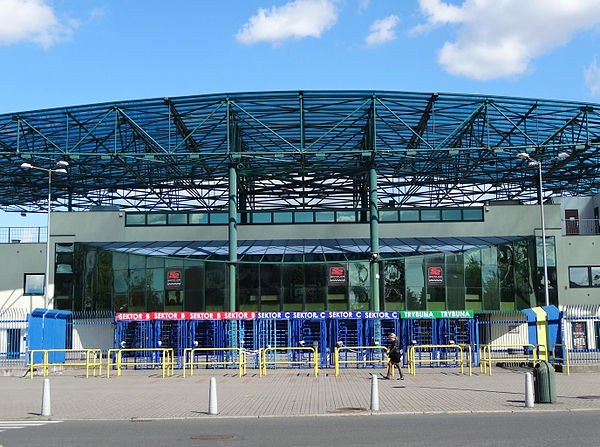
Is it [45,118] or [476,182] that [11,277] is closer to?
[45,118]

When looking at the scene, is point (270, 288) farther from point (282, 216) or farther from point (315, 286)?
point (282, 216)

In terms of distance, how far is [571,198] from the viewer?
6350 centimetres

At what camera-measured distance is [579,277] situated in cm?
4834

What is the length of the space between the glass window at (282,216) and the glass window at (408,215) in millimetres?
7704

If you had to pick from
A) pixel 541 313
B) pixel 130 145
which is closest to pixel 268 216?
pixel 130 145

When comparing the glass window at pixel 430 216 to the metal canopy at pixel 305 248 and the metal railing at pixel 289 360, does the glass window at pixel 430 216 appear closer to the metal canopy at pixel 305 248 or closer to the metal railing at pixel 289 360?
the metal canopy at pixel 305 248

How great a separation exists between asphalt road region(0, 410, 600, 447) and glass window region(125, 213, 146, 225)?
119 ft

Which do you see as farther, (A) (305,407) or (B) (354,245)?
(B) (354,245)

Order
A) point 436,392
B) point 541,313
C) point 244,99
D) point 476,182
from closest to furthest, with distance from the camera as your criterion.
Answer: point 436,392 < point 541,313 < point 244,99 < point 476,182

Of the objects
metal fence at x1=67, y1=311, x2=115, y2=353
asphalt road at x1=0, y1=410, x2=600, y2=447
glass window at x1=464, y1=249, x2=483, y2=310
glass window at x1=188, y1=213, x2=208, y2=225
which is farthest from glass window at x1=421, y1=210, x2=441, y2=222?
asphalt road at x1=0, y1=410, x2=600, y2=447

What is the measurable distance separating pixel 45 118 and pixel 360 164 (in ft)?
61.0

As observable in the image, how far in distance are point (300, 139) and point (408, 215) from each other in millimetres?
11033

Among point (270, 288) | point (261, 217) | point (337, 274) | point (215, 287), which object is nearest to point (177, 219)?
point (261, 217)

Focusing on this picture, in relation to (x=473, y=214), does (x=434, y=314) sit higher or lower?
lower
